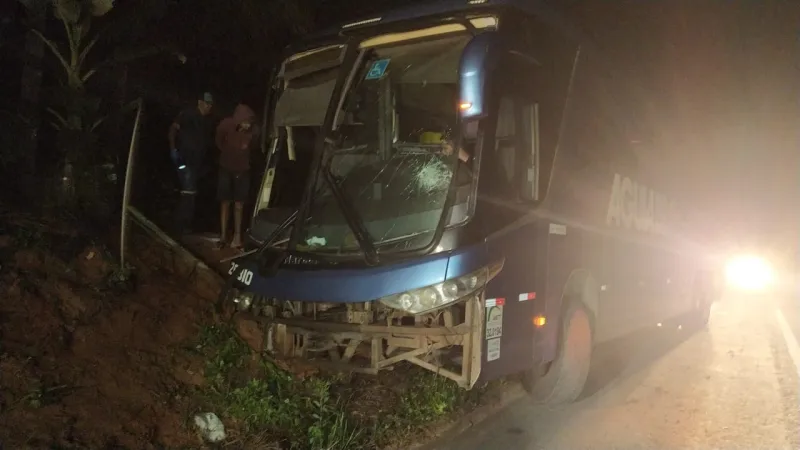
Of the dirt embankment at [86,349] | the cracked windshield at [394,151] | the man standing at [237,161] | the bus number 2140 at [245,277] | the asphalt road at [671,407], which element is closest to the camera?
the dirt embankment at [86,349]

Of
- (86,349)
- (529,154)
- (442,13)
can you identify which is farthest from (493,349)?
(86,349)

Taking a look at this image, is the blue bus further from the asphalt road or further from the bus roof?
the asphalt road

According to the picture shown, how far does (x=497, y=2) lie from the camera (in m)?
4.65

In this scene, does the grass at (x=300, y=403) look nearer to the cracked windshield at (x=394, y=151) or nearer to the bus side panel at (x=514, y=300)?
the bus side panel at (x=514, y=300)

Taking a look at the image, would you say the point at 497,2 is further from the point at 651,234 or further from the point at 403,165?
the point at 651,234

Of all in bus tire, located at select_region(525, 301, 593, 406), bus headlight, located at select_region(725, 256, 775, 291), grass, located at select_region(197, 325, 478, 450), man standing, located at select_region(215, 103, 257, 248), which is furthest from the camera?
bus headlight, located at select_region(725, 256, 775, 291)

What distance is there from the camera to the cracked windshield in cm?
448

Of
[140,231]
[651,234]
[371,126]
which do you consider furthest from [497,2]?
[651,234]

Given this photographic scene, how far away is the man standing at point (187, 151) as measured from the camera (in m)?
6.96

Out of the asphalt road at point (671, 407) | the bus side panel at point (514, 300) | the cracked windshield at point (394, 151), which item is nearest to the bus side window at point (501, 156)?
the cracked windshield at point (394, 151)

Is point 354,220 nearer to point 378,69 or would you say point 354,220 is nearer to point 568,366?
point 378,69

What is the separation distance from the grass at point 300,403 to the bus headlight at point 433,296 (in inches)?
45.1

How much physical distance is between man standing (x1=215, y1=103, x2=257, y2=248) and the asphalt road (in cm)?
356

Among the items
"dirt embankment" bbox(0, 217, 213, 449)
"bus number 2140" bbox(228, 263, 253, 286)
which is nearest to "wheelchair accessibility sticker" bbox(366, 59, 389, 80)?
"bus number 2140" bbox(228, 263, 253, 286)
